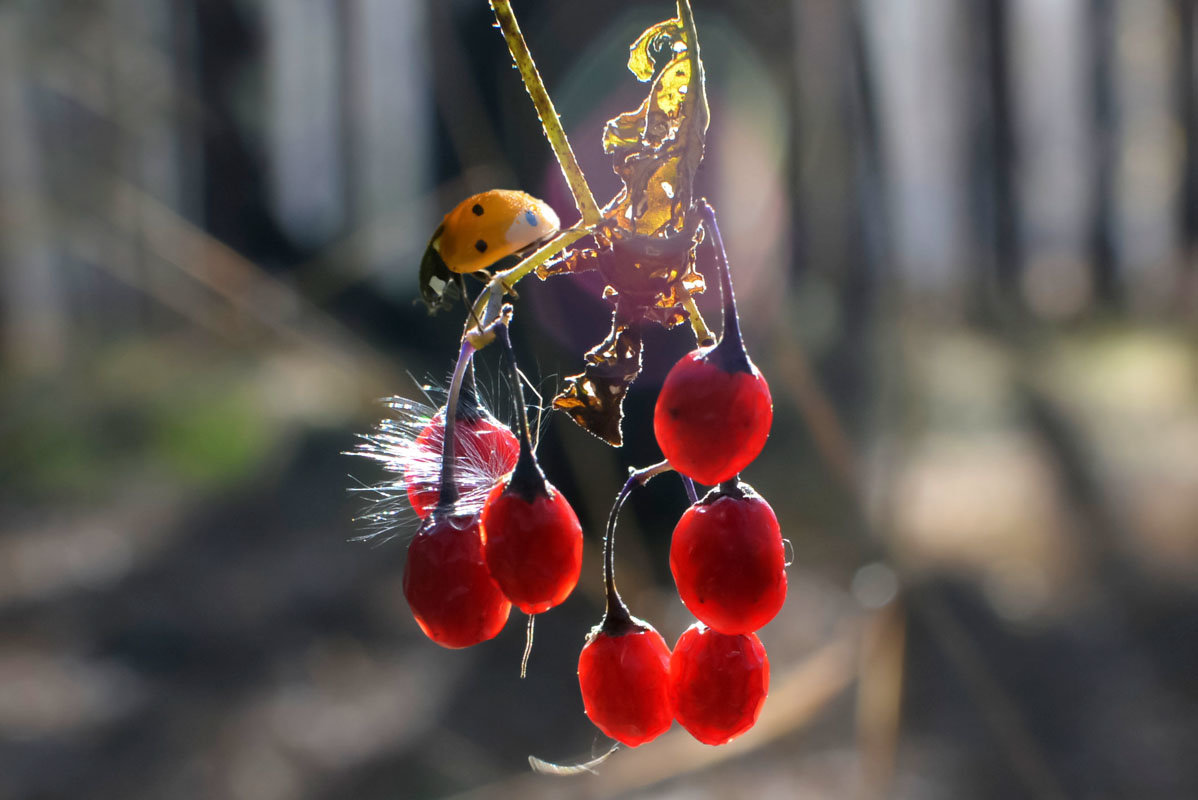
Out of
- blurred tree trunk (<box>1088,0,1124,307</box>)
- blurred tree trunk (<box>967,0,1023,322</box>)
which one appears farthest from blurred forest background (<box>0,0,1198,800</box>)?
blurred tree trunk (<box>1088,0,1124,307</box>)

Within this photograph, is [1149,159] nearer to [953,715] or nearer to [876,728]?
[953,715]

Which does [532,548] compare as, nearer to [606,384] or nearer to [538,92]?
[606,384]

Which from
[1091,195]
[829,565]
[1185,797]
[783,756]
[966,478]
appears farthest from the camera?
[1091,195]

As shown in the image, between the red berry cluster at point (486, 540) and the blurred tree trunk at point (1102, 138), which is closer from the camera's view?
the red berry cluster at point (486, 540)

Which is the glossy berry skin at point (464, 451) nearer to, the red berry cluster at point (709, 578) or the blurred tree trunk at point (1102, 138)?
the red berry cluster at point (709, 578)

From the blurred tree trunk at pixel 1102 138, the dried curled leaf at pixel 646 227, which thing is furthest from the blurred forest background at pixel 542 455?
the blurred tree trunk at pixel 1102 138

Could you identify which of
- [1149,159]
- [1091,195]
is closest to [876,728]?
[1091,195]

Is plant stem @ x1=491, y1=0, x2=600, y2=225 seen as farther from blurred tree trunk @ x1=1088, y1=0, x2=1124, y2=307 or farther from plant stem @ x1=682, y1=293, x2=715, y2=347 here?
blurred tree trunk @ x1=1088, y1=0, x2=1124, y2=307
